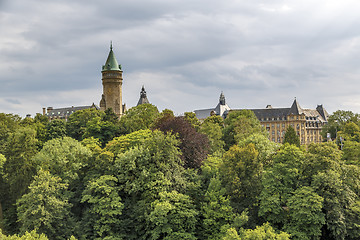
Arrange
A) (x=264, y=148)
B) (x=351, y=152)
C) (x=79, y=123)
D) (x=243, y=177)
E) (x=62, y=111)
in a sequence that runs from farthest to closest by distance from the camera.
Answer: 1. (x=62, y=111)
2. (x=79, y=123)
3. (x=351, y=152)
4. (x=264, y=148)
5. (x=243, y=177)

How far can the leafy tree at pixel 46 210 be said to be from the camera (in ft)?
119

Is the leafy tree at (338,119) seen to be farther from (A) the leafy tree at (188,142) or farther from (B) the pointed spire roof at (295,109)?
(A) the leafy tree at (188,142)

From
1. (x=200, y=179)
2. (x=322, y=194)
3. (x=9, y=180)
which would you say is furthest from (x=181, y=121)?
(x=9, y=180)

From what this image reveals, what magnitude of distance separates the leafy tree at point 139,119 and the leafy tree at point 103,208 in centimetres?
2180

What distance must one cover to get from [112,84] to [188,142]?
54934 millimetres

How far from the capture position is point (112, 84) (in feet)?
314

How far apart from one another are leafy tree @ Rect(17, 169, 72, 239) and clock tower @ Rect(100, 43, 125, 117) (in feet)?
187

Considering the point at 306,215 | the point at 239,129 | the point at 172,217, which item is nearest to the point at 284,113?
the point at 239,129

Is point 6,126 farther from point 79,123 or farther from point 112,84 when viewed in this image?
point 112,84

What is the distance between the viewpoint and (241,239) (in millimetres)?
31484

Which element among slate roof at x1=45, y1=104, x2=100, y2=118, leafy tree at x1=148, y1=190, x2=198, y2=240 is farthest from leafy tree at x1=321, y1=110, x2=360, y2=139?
slate roof at x1=45, y1=104, x2=100, y2=118

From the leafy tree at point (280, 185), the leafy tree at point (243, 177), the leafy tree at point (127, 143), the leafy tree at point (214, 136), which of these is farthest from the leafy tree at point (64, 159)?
the leafy tree at point (280, 185)

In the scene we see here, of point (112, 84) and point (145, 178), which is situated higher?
point (112, 84)

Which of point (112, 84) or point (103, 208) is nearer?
point (103, 208)
